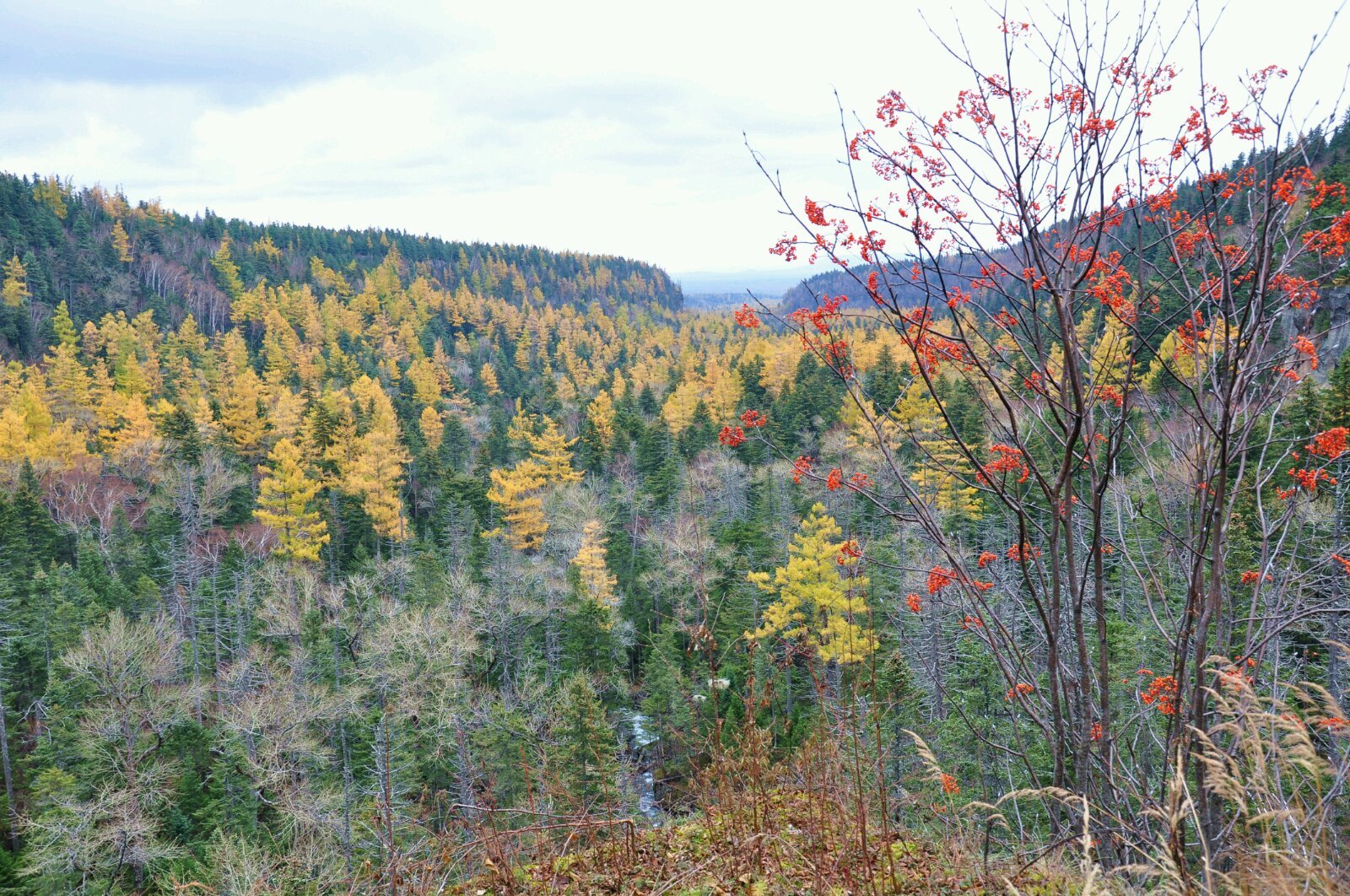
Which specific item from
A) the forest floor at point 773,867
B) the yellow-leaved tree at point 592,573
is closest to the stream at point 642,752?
the yellow-leaved tree at point 592,573

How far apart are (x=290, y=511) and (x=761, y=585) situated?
→ 19241mm

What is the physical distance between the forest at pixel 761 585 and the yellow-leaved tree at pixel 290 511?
0.19 meters

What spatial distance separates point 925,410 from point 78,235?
90.4 metres

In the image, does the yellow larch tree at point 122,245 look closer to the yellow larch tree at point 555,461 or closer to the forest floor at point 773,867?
the yellow larch tree at point 555,461

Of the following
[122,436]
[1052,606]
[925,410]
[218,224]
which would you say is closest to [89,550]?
[122,436]

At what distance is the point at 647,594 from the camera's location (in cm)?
2608

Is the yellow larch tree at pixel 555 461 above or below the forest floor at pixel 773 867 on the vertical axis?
below

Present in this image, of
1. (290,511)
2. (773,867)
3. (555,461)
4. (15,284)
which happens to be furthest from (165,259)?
(773,867)

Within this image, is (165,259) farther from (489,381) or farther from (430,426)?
(430,426)

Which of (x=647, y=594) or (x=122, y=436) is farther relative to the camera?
(x=122, y=436)

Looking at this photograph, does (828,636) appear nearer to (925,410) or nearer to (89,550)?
(925,410)

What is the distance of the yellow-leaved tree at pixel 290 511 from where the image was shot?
1069 inches

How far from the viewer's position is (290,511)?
27.7m

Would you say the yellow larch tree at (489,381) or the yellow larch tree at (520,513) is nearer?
the yellow larch tree at (520,513)
